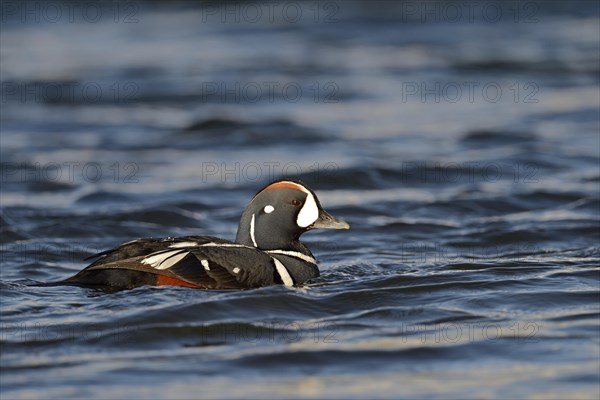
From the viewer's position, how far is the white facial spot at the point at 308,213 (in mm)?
11375

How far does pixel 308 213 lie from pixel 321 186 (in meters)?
5.44

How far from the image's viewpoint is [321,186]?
16.8m

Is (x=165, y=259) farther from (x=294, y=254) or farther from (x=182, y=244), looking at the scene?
(x=294, y=254)

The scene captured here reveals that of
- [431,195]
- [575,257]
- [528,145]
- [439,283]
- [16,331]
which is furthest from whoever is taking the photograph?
[528,145]

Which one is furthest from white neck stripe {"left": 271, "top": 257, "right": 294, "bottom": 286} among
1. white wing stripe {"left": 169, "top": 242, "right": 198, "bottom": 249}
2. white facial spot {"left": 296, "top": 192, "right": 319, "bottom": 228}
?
white wing stripe {"left": 169, "top": 242, "right": 198, "bottom": 249}

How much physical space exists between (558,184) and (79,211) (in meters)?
6.01

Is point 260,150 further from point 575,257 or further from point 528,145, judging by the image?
point 575,257

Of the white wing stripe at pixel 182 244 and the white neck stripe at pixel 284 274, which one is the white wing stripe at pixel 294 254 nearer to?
the white neck stripe at pixel 284 274

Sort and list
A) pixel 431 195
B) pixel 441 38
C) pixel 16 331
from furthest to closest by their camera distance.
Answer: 1. pixel 441 38
2. pixel 431 195
3. pixel 16 331

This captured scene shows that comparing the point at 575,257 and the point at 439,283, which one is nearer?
the point at 439,283

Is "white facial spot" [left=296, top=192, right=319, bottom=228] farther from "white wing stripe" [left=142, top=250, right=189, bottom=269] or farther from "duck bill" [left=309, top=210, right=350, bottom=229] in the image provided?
"white wing stripe" [left=142, top=250, right=189, bottom=269]

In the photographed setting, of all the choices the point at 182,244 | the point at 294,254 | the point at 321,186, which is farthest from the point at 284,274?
the point at 321,186

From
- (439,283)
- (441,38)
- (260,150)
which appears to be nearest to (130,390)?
(439,283)

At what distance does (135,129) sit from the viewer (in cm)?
2012
